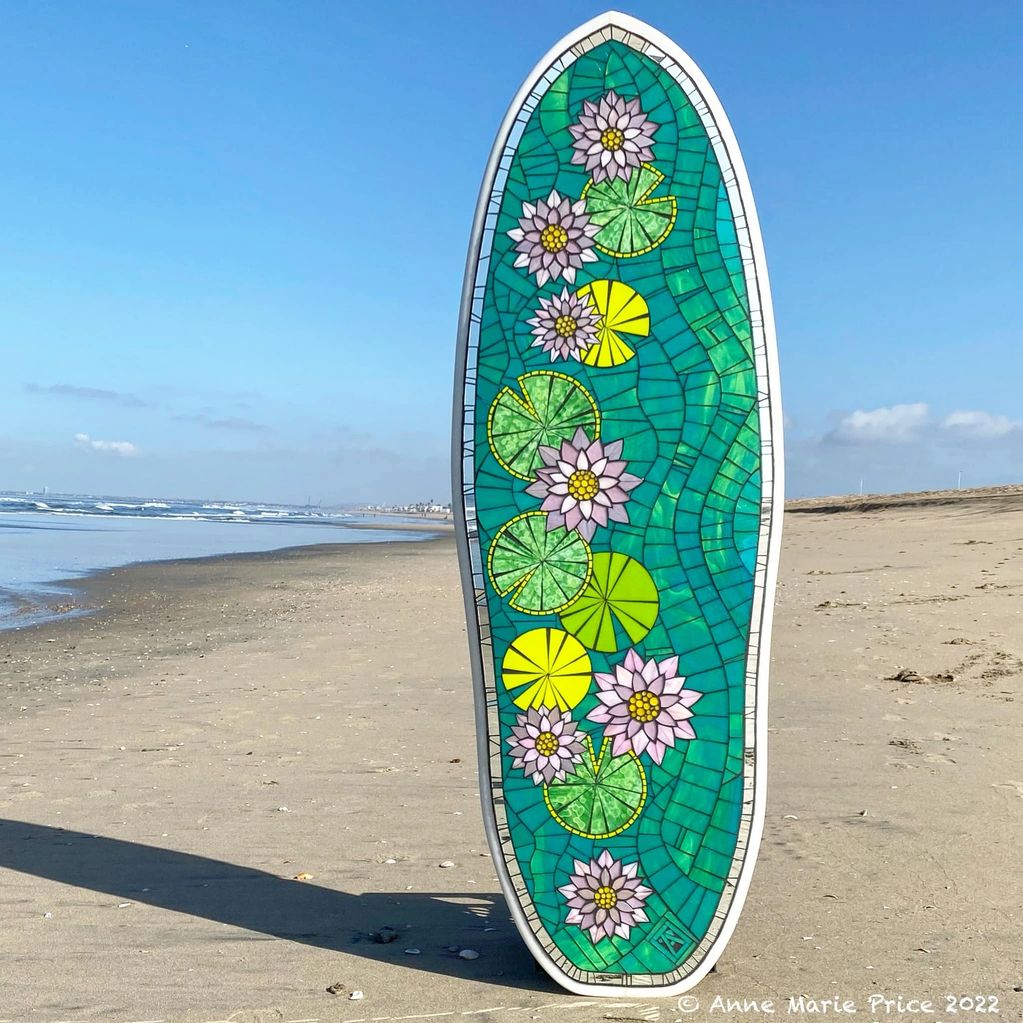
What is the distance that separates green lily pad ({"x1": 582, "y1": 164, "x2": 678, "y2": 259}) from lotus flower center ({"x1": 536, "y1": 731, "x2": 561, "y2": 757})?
1.52 meters

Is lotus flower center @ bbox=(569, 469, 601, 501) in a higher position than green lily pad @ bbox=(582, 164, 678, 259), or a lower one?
lower

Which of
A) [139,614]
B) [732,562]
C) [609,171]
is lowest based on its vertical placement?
[139,614]

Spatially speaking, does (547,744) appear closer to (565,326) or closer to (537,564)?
(537,564)

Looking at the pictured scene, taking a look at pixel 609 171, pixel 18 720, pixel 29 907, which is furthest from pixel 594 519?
pixel 18 720

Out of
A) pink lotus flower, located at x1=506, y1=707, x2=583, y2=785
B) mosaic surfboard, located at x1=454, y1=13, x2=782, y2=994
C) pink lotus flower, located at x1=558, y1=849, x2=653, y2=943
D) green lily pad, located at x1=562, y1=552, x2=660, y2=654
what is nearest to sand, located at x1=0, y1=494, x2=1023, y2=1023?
pink lotus flower, located at x1=558, y1=849, x2=653, y2=943

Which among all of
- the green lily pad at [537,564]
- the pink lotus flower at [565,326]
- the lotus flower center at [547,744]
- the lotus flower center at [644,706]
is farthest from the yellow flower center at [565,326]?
the lotus flower center at [547,744]

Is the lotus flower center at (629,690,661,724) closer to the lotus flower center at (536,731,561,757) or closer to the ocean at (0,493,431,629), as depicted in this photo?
the lotus flower center at (536,731,561,757)

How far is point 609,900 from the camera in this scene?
3.42m

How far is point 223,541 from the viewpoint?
116 feet

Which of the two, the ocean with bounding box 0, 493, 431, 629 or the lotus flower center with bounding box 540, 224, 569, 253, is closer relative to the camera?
the lotus flower center with bounding box 540, 224, 569, 253

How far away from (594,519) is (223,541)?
110ft

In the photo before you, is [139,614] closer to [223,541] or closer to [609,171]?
[609,171]

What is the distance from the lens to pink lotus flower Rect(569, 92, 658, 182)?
3.38 metres

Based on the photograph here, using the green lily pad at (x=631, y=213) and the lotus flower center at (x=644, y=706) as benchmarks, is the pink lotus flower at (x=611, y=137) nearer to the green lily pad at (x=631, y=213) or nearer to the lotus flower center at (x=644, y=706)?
the green lily pad at (x=631, y=213)
